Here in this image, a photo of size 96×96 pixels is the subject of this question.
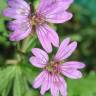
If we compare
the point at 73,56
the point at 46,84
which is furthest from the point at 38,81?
the point at 73,56

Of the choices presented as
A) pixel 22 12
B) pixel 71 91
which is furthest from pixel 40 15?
pixel 71 91

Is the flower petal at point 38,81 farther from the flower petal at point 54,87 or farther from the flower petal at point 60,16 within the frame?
the flower petal at point 60,16

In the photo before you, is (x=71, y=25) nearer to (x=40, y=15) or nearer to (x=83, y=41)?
(x=83, y=41)

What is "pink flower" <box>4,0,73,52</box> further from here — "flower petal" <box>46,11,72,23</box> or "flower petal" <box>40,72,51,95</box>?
"flower petal" <box>40,72,51,95</box>

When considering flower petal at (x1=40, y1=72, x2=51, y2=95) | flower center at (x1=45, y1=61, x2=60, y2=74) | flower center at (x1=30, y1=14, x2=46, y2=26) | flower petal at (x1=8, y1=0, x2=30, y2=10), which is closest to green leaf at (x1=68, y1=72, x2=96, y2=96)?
flower center at (x1=45, y1=61, x2=60, y2=74)

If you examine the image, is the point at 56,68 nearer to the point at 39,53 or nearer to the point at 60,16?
the point at 39,53
